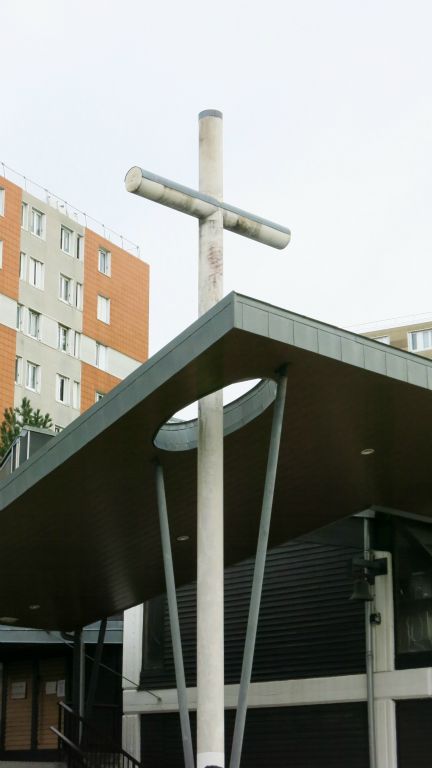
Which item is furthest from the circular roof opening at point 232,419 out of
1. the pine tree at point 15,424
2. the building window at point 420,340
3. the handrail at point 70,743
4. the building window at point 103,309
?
the building window at point 420,340

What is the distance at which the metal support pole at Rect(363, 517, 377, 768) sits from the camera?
17.4 metres

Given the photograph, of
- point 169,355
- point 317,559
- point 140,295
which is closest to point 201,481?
point 169,355

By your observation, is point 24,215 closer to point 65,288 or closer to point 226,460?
point 65,288

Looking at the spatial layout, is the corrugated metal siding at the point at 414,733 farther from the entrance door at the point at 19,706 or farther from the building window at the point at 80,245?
the building window at the point at 80,245

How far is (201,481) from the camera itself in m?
11.4

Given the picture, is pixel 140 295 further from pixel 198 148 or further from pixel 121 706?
pixel 198 148

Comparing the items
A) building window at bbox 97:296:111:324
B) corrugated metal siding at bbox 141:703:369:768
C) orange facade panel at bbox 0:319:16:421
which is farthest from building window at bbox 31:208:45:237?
corrugated metal siding at bbox 141:703:369:768

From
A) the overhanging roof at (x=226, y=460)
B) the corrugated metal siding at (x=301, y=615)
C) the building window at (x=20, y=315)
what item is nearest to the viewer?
the overhanging roof at (x=226, y=460)

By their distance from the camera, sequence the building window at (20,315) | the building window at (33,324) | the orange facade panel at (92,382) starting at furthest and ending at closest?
the orange facade panel at (92,382) < the building window at (33,324) < the building window at (20,315)

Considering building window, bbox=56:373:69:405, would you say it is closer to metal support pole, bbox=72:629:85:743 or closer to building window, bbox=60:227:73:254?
building window, bbox=60:227:73:254

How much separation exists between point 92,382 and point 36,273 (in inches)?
239

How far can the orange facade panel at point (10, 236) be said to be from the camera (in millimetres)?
53844

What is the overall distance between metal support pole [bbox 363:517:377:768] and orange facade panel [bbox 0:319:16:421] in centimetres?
3536

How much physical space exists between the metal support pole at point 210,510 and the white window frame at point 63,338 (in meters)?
45.4
